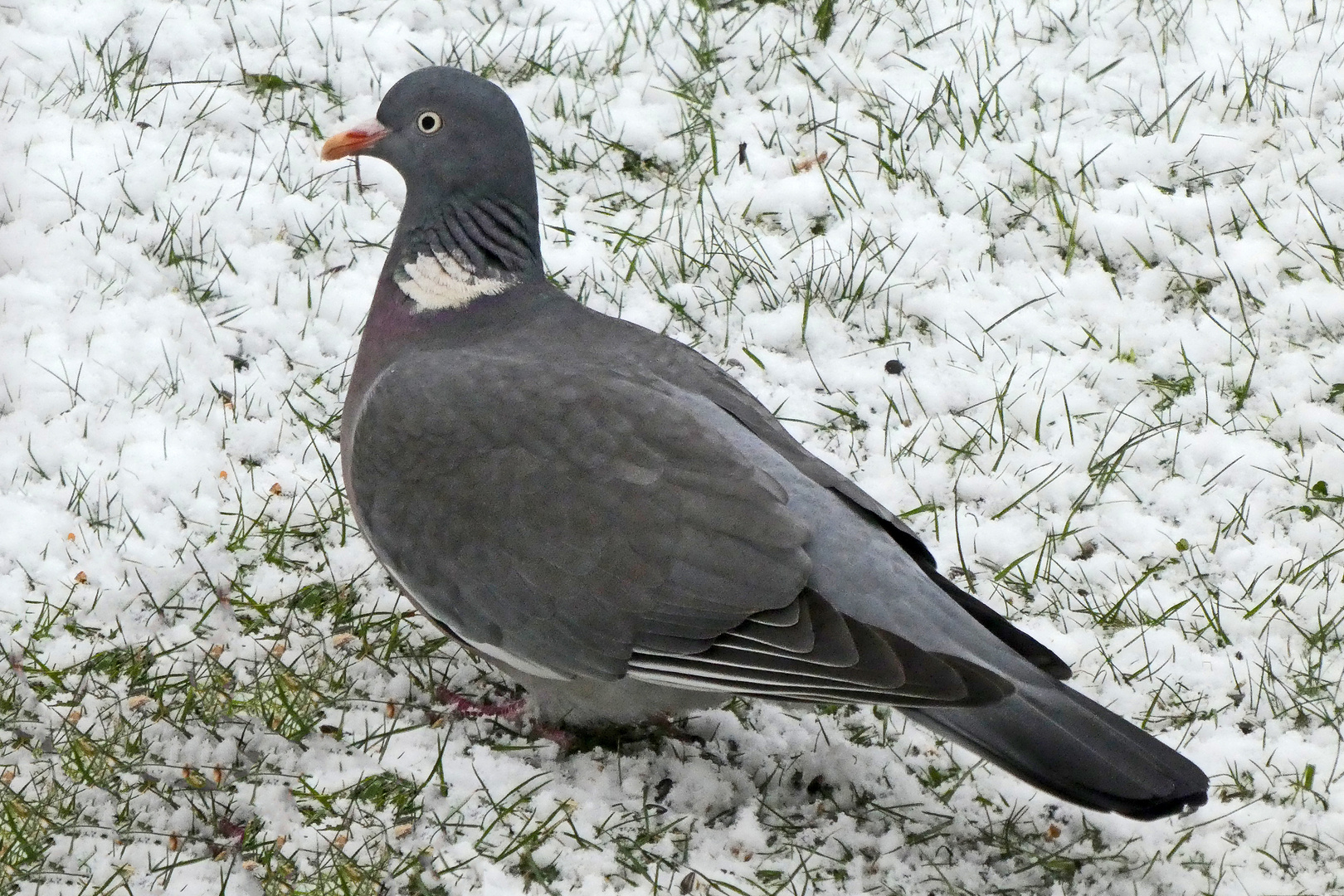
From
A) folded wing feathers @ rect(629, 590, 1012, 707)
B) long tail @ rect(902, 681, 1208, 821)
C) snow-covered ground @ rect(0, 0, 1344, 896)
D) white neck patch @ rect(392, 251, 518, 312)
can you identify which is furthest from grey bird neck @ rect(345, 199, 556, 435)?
long tail @ rect(902, 681, 1208, 821)

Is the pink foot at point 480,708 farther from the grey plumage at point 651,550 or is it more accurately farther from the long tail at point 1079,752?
the long tail at point 1079,752

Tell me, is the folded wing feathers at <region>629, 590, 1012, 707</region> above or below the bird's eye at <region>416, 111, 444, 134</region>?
below

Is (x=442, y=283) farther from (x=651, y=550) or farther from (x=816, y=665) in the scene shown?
(x=816, y=665)

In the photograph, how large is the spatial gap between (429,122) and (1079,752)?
84.5 inches

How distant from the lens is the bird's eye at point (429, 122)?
3703 mm

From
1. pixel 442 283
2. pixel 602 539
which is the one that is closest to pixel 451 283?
pixel 442 283

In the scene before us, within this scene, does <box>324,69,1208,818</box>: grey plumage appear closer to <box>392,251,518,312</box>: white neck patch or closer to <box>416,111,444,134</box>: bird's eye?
<box>392,251,518,312</box>: white neck patch

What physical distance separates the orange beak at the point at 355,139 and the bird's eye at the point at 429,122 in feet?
0.35

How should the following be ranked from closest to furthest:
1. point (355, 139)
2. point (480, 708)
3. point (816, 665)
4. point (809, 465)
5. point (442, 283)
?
point (816, 665), point (809, 465), point (480, 708), point (442, 283), point (355, 139)

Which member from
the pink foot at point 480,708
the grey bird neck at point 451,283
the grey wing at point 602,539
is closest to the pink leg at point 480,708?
the pink foot at point 480,708

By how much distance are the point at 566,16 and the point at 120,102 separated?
1.63 meters

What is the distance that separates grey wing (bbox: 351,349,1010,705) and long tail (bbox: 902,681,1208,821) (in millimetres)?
64

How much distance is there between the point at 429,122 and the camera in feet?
12.2

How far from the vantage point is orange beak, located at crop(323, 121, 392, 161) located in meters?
3.80
